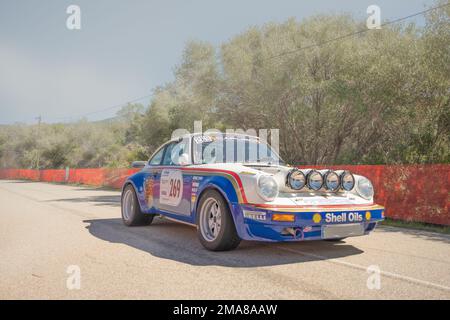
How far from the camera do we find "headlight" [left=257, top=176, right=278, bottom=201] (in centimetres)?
463

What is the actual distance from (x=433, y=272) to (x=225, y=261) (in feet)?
7.04

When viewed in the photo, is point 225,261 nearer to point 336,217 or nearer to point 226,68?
point 336,217

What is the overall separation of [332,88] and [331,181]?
10350 millimetres

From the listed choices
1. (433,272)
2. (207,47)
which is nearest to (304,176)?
(433,272)

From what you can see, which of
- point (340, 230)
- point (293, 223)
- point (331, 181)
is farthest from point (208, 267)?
point (331, 181)

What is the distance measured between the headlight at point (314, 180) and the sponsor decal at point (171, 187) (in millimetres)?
1920

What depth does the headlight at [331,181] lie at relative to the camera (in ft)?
16.7

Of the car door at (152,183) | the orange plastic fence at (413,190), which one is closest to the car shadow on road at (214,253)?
the car door at (152,183)

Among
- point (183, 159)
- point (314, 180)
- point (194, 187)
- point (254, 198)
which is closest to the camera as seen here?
point (254, 198)

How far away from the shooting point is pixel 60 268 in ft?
14.3

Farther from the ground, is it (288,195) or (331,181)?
(331,181)

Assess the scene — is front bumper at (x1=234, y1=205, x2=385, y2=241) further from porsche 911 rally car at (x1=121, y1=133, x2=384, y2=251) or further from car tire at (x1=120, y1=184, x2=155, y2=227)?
car tire at (x1=120, y1=184, x2=155, y2=227)

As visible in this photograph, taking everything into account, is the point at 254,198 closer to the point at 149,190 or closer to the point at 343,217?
the point at 343,217

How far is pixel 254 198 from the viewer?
462 cm
